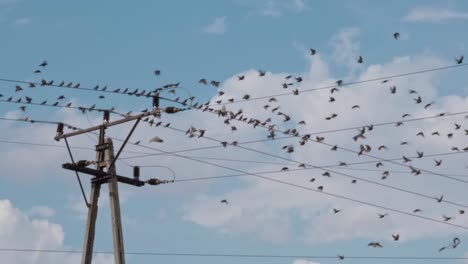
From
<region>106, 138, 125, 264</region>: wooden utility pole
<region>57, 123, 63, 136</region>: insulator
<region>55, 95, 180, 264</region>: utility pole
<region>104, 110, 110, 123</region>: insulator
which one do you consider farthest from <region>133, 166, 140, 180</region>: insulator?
<region>57, 123, 63, 136</region>: insulator

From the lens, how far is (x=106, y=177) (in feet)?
74.5

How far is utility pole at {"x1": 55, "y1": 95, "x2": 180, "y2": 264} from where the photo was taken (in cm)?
2189

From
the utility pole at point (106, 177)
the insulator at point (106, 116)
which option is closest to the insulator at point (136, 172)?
the utility pole at point (106, 177)

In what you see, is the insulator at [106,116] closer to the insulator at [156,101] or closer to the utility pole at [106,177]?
the utility pole at [106,177]

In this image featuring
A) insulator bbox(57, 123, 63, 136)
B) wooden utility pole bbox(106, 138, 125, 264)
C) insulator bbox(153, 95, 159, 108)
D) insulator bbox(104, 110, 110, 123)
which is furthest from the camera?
insulator bbox(57, 123, 63, 136)

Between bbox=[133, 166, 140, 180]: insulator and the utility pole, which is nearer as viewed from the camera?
the utility pole

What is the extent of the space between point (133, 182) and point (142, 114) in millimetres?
2056

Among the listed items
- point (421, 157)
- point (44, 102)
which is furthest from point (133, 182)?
point (421, 157)

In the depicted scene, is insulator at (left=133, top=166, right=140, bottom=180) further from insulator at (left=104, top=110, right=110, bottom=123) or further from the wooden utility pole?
insulator at (left=104, top=110, right=110, bottom=123)

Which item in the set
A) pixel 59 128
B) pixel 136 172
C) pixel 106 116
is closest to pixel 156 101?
pixel 106 116

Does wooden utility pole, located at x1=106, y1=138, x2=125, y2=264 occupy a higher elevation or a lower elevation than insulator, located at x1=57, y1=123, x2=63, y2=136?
lower

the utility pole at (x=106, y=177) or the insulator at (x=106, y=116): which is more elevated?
the insulator at (x=106, y=116)

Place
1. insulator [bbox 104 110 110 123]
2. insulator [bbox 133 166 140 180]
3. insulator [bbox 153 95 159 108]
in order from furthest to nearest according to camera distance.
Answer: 1. insulator [bbox 133 166 140 180]
2. insulator [bbox 104 110 110 123]
3. insulator [bbox 153 95 159 108]

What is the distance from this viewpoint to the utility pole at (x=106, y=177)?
862 inches
